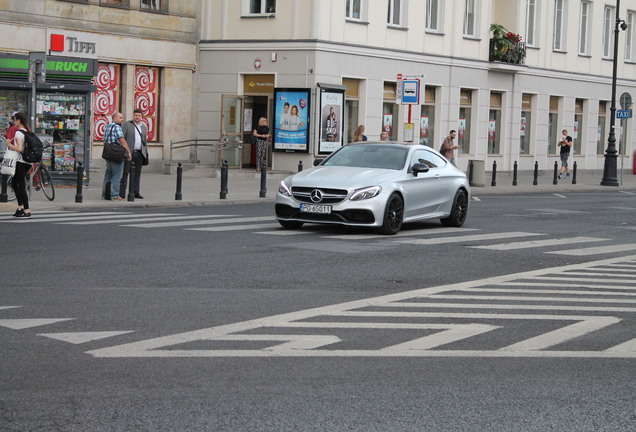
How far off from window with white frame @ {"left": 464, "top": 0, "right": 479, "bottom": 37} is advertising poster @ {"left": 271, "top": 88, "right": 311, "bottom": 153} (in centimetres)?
1035

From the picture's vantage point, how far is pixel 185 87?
38.7 metres

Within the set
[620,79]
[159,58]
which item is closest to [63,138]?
[159,58]

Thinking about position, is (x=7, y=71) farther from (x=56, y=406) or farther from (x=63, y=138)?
(x=56, y=406)

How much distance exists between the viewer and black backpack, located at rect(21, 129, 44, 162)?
19562 mm

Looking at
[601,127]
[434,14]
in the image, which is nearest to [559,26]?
[601,127]

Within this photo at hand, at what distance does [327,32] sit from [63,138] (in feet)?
42.6

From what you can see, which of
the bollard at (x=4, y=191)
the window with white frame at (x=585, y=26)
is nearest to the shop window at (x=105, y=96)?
the bollard at (x=4, y=191)

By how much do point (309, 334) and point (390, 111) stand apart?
1288 inches

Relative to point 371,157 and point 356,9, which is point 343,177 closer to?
point 371,157

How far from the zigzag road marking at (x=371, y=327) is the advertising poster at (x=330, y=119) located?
→ 26.7m

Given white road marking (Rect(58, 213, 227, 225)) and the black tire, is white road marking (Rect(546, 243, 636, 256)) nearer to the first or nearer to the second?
white road marking (Rect(58, 213, 227, 225))

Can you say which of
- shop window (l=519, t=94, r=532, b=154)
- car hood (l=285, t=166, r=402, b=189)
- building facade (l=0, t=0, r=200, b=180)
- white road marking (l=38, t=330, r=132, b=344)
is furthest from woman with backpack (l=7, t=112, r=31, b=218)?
shop window (l=519, t=94, r=532, b=154)

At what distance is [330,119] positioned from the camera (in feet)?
123

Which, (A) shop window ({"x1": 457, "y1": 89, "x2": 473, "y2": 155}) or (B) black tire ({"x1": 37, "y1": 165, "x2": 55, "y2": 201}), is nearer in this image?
(B) black tire ({"x1": 37, "y1": 165, "x2": 55, "y2": 201})
